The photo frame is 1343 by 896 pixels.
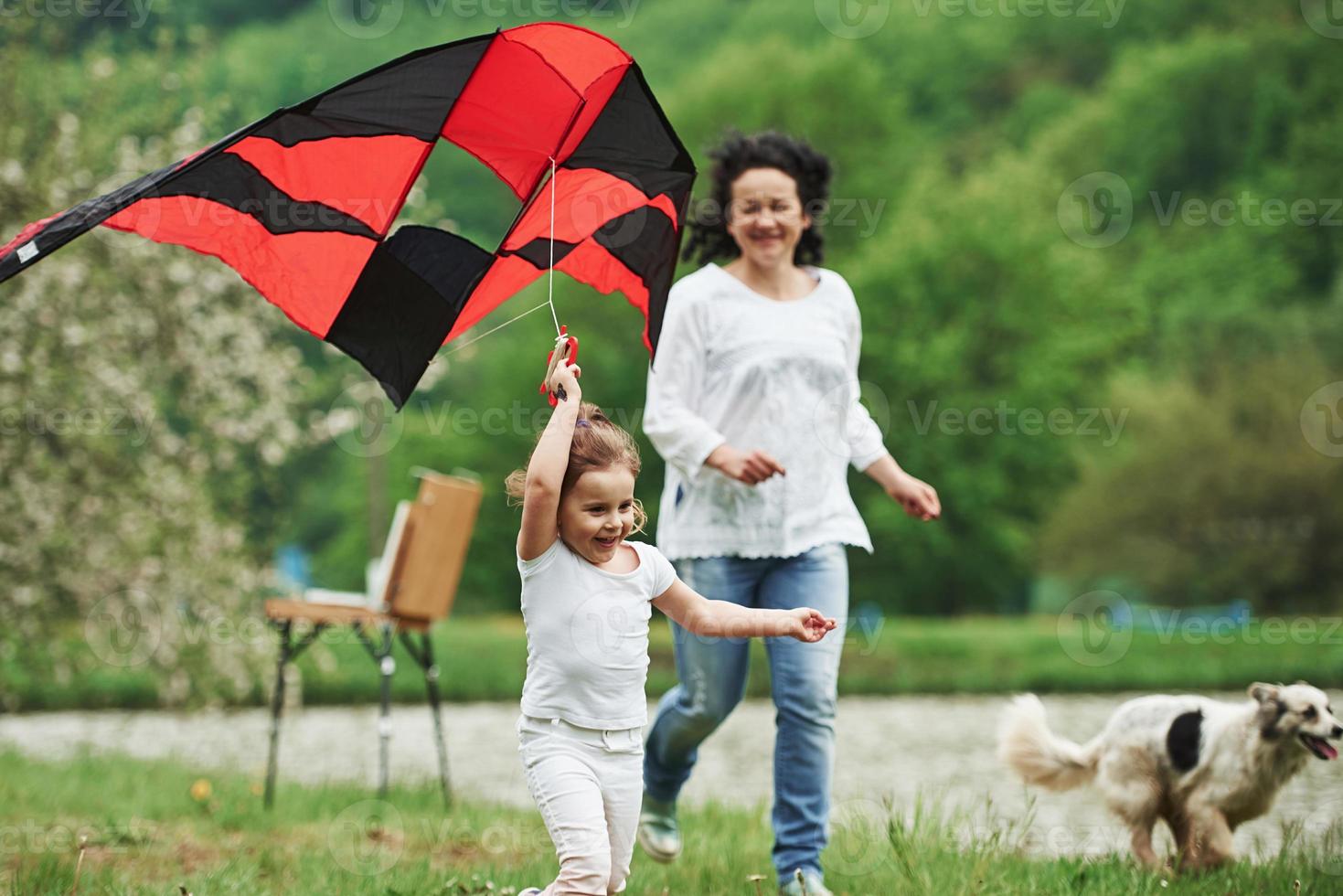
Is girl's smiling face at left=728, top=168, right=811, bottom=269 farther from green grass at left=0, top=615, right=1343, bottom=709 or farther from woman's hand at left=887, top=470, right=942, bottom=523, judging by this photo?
green grass at left=0, top=615, right=1343, bottom=709

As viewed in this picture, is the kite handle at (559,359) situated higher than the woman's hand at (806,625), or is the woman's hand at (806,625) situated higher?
the kite handle at (559,359)

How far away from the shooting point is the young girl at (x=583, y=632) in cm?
305

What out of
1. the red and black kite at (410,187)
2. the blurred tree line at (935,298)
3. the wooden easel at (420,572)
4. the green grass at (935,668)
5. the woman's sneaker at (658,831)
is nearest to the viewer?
the red and black kite at (410,187)

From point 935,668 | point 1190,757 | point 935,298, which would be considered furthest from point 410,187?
point 935,298

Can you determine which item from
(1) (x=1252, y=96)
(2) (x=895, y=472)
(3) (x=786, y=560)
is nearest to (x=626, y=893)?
(3) (x=786, y=560)

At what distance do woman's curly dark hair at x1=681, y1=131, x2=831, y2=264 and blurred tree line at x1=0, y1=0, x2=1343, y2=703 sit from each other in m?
5.83

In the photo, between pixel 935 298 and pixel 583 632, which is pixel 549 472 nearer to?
pixel 583 632

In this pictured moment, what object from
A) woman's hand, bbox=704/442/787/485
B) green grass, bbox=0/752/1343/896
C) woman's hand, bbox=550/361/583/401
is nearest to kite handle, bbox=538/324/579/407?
woman's hand, bbox=550/361/583/401

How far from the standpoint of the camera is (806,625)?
328cm

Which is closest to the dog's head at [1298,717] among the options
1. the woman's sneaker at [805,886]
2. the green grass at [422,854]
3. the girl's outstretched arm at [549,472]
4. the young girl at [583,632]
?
the green grass at [422,854]

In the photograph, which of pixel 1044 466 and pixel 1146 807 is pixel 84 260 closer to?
pixel 1146 807

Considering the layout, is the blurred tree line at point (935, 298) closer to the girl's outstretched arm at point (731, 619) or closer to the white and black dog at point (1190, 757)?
the white and black dog at point (1190, 757)

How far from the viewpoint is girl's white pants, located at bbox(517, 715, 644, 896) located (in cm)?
301

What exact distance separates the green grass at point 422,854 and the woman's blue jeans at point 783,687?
27cm
